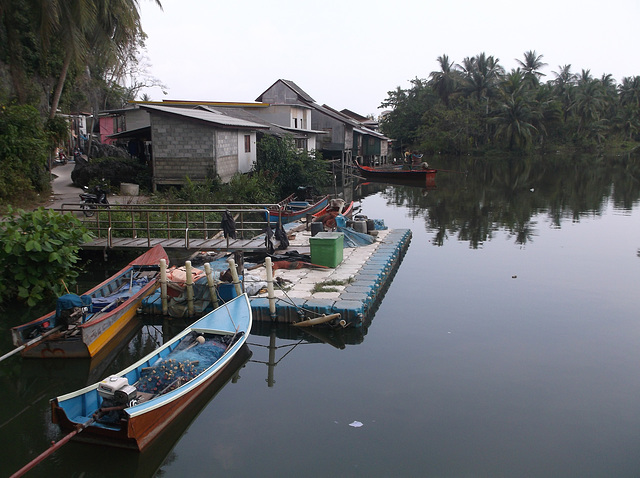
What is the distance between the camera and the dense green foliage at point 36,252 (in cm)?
1123

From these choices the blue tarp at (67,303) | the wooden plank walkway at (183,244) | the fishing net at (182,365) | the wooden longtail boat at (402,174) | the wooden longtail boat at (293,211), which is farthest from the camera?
the wooden longtail boat at (402,174)

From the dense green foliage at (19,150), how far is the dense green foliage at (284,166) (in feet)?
36.9

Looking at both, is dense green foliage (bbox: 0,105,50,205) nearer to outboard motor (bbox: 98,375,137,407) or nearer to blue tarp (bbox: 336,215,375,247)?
blue tarp (bbox: 336,215,375,247)

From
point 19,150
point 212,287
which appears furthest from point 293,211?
point 212,287

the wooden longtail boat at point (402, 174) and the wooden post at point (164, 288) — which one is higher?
the wooden longtail boat at point (402, 174)

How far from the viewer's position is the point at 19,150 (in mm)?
20844

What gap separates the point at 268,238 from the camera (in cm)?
1498

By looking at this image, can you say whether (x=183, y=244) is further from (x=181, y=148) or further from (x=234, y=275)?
(x=181, y=148)

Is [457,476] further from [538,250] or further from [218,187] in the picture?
[218,187]

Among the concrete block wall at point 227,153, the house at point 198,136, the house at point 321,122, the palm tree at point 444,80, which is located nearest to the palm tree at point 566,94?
the palm tree at point 444,80

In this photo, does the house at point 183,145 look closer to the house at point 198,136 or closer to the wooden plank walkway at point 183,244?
the house at point 198,136

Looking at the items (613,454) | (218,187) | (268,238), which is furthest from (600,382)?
(218,187)

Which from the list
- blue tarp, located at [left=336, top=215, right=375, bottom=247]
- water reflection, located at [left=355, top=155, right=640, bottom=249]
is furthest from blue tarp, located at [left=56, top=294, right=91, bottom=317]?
water reflection, located at [left=355, top=155, right=640, bottom=249]

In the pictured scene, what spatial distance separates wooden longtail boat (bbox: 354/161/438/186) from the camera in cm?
4375
